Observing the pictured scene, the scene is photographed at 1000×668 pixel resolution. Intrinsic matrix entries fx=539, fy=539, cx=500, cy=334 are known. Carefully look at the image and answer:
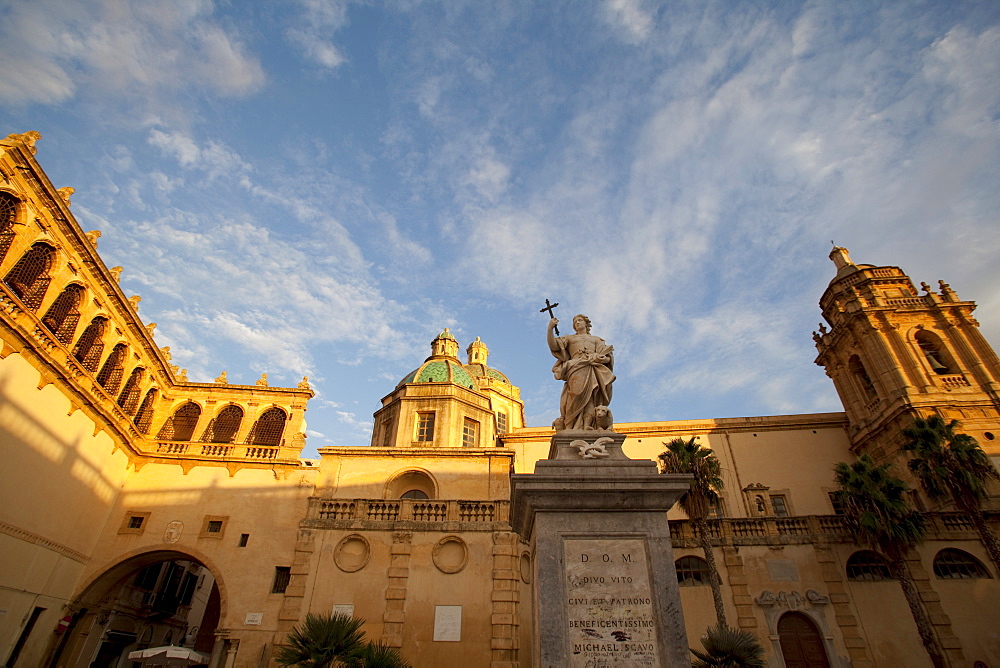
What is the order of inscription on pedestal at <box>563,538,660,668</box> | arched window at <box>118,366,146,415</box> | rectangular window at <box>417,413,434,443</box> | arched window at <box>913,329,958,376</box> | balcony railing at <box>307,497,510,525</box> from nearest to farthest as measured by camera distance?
inscription on pedestal at <box>563,538,660,668</box> → balcony railing at <box>307,497,510,525</box> → arched window at <box>118,366,146,415</box> → arched window at <box>913,329,958,376</box> → rectangular window at <box>417,413,434,443</box>

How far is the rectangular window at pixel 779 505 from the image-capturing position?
28.3 meters

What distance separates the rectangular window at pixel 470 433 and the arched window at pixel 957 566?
21560 millimetres

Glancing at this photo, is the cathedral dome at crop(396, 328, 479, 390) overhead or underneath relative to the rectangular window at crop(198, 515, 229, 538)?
overhead

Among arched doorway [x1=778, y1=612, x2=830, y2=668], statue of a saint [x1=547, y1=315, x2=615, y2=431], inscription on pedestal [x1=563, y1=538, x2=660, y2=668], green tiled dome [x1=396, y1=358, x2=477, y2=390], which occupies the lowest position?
inscription on pedestal [x1=563, y1=538, x2=660, y2=668]

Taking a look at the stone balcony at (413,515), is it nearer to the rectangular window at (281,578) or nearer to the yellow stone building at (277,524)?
the yellow stone building at (277,524)

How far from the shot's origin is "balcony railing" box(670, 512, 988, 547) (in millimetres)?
21266

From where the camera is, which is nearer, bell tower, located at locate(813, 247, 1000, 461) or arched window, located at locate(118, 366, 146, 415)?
arched window, located at locate(118, 366, 146, 415)

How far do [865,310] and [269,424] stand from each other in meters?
32.9

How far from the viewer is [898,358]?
92.6 feet

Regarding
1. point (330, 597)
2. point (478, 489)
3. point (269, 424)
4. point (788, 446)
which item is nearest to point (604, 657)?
point (330, 597)

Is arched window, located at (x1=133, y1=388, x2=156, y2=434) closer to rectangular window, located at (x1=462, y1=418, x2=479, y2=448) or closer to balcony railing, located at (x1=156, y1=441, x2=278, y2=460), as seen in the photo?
balcony railing, located at (x1=156, y1=441, x2=278, y2=460)

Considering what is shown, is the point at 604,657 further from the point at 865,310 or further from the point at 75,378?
the point at 865,310

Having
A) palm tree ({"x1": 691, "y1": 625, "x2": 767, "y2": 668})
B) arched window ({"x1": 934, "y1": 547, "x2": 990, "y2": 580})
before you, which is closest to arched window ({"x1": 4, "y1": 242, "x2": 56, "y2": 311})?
palm tree ({"x1": 691, "y1": 625, "x2": 767, "y2": 668})

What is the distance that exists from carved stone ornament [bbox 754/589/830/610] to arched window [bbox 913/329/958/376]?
1527cm
